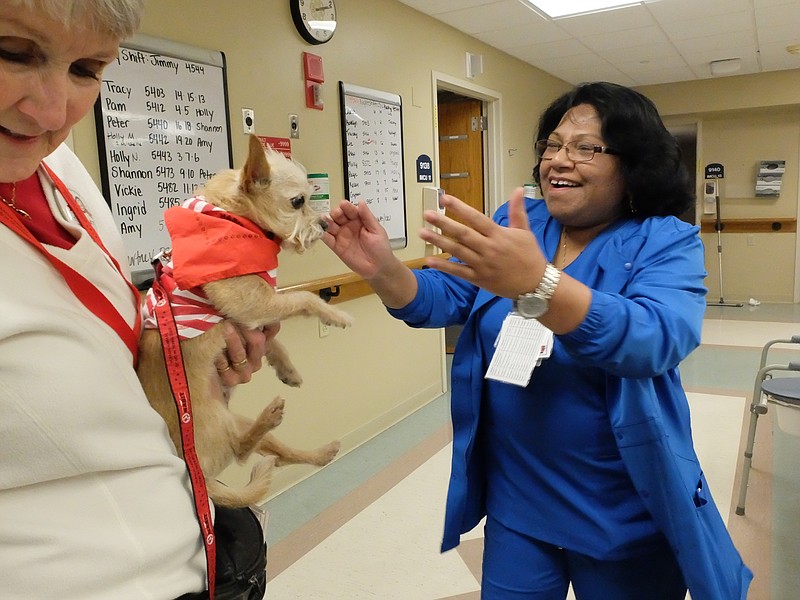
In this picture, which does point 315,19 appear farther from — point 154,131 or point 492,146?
point 492,146

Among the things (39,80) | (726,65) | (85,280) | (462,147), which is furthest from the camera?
(726,65)

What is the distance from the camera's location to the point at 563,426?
1.35 meters

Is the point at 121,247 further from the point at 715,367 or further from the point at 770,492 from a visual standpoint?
the point at 715,367

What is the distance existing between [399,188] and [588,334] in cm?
326

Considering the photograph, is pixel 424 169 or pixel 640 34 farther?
pixel 640 34

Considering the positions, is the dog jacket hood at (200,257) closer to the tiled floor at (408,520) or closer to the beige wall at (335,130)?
the beige wall at (335,130)

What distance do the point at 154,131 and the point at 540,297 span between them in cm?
209

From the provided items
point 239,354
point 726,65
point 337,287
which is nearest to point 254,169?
point 239,354

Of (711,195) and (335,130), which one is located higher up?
(335,130)

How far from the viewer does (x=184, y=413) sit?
3.12ft

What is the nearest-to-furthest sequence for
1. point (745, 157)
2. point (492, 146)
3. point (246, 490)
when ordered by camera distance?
point (246, 490) → point (492, 146) → point (745, 157)

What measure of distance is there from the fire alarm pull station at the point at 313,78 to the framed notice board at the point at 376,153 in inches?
8.4

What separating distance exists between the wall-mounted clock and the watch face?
2701mm

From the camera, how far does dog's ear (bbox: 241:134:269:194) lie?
1333 millimetres
